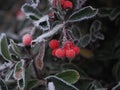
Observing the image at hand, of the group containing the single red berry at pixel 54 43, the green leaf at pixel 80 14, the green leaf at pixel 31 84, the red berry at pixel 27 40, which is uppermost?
the green leaf at pixel 80 14

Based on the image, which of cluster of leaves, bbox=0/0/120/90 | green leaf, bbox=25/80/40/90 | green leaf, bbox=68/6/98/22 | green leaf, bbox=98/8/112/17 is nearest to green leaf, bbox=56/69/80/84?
cluster of leaves, bbox=0/0/120/90

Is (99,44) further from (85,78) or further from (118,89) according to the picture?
(118,89)

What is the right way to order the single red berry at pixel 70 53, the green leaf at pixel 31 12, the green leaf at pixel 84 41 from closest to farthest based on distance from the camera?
1. the single red berry at pixel 70 53
2. the green leaf at pixel 31 12
3. the green leaf at pixel 84 41

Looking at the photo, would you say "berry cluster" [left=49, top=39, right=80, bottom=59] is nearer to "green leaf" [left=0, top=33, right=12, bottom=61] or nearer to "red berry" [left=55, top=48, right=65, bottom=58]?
"red berry" [left=55, top=48, right=65, bottom=58]

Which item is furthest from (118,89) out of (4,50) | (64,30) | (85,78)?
(4,50)

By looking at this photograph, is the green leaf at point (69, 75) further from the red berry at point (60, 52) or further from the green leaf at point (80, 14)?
the green leaf at point (80, 14)

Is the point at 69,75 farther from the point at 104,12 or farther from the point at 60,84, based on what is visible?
the point at 104,12

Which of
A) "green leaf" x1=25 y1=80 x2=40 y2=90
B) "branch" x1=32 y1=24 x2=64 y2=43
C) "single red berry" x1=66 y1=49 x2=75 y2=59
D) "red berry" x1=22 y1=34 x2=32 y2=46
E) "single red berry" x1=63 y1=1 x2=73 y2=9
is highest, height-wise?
"single red berry" x1=63 y1=1 x2=73 y2=9

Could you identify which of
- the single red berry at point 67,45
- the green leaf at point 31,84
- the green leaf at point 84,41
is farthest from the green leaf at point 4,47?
the green leaf at point 84,41

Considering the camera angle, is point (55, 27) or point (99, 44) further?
point (99, 44)

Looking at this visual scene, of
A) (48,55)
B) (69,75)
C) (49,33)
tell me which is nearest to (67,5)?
(49,33)

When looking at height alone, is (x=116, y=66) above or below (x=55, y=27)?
below
